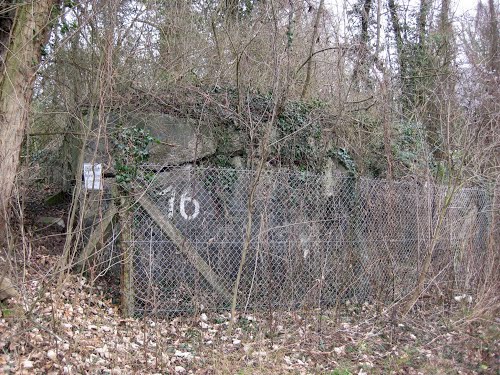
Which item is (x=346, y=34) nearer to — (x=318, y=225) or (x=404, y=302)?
(x=318, y=225)

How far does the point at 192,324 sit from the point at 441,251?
9.96 ft

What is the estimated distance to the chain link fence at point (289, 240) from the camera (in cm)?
510

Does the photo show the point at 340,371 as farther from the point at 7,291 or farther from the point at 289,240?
the point at 7,291

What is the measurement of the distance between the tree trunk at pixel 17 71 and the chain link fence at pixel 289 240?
59.1 inches

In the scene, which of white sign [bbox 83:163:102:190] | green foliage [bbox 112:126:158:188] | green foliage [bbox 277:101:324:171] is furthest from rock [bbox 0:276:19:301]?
green foliage [bbox 277:101:324:171]

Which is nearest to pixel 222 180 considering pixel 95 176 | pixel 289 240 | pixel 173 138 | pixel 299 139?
pixel 289 240

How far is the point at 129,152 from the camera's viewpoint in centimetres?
569

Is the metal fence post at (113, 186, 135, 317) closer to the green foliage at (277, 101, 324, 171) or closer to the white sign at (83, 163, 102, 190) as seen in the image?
the white sign at (83, 163, 102, 190)

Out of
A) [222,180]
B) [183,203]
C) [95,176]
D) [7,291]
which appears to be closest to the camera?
[7,291]

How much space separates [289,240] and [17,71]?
327 cm

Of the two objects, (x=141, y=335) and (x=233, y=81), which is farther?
(x=233, y=81)

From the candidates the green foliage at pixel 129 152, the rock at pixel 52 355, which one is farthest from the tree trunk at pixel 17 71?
the rock at pixel 52 355

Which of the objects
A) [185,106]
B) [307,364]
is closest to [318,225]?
[307,364]

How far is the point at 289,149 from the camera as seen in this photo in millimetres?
7164
